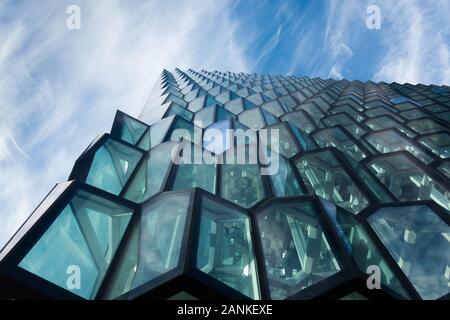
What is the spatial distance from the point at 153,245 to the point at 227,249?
1.17 m

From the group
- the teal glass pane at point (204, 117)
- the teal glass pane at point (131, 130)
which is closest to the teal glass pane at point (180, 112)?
the teal glass pane at point (204, 117)

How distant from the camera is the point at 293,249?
4895 millimetres

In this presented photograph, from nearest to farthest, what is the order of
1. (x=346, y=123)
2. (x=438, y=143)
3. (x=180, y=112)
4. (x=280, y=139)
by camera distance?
1. (x=280, y=139)
2. (x=438, y=143)
3. (x=180, y=112)
4. (x=346, y=123)

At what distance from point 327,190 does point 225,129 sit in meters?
5.29

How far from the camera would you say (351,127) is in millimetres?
14289

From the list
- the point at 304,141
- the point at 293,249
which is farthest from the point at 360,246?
the point at 304,141

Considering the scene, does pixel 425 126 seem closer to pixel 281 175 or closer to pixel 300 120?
pixel 300 120

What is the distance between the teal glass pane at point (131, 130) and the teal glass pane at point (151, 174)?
6.92 feet

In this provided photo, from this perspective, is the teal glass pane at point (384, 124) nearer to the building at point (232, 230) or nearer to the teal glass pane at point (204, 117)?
the building at point (232, 230)

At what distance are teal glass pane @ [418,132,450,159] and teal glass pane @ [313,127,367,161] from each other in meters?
3.18

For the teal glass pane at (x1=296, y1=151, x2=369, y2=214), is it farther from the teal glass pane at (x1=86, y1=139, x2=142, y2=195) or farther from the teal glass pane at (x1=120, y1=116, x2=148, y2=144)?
the teal glass pane at (x1=120, y1=116, x2=148, y2=144)

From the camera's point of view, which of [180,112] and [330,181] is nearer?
[330,181]

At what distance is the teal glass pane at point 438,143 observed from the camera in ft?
36.8
